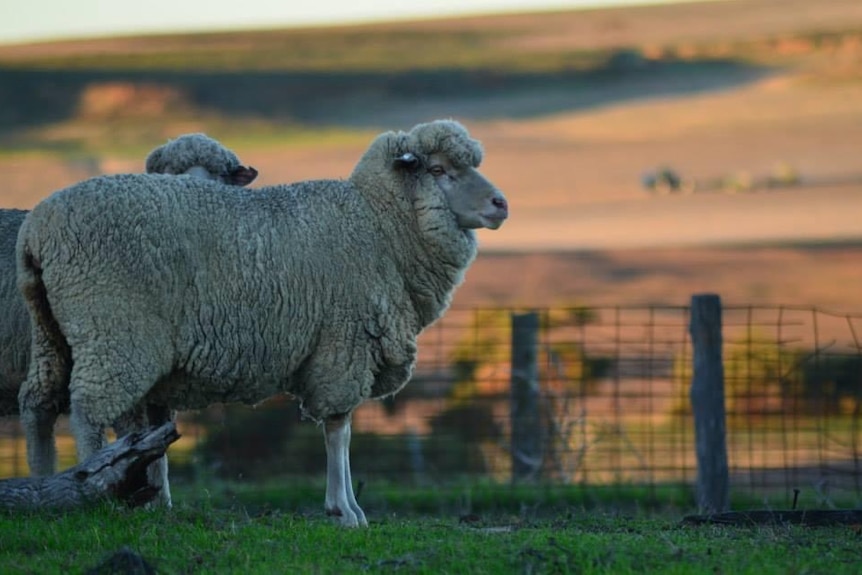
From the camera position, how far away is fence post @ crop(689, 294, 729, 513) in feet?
35.7

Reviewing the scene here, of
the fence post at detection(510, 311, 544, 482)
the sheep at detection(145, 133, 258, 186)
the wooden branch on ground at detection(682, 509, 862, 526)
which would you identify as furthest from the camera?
the fence post at detection(510, 311, 544, 482)

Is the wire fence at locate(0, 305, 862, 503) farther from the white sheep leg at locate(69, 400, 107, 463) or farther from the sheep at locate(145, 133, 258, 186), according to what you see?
the white sheep leg at locate(69, 400, 107, 463)

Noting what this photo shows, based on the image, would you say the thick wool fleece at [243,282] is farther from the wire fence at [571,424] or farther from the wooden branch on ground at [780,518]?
the wire fence at [571,424]

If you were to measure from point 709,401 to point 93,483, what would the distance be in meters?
5.33

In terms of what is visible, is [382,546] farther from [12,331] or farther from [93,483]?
[12,331]

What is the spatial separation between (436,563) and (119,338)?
2155mm

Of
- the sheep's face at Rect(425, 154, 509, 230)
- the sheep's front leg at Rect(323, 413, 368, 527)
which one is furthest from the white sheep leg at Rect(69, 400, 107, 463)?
the sheep's face at Rect(425, 154, 509, 230)

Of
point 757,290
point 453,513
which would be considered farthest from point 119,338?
point 757,290

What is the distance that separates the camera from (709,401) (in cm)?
1105

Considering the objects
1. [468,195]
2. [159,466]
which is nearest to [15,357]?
[159,466]

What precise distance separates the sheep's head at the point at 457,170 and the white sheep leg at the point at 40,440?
244cm

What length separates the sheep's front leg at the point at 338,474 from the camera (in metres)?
8.04

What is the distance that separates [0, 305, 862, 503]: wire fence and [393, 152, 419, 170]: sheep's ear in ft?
10.5

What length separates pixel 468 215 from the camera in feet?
27.8
